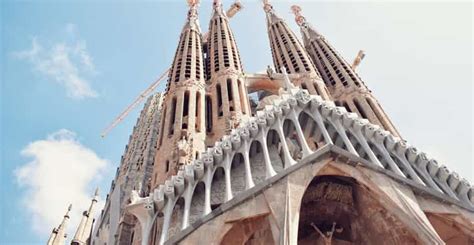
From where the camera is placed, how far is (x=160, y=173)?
16.6 meters

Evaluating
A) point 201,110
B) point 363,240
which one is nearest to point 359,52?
point 201,110

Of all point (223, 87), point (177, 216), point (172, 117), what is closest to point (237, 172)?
point (177, 216)

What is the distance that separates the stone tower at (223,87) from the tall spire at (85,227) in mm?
8020

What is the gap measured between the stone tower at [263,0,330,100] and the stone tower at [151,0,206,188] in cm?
501

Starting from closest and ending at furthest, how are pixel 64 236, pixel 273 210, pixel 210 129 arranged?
1. pixel 273 210
2. pixel 210 129
3. pixel 64 236

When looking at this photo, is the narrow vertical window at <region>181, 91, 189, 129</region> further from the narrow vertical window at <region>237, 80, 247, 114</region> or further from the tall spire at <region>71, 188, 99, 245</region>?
the tall spire at <region>71, 188, 99, 245</region>

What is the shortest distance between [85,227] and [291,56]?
46.9 ft

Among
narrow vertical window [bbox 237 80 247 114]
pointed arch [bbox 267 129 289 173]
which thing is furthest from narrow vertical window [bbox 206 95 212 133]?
pointed arch [bbox 267 129 289 173]

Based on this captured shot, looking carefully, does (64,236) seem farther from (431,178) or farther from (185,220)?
(431,178)

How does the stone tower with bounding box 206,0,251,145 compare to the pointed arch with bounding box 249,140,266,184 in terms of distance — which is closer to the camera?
the pointed arch with bounding box 249,140,266,184

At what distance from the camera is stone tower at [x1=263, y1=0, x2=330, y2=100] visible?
2364 centimetres

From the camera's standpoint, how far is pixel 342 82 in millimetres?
24734

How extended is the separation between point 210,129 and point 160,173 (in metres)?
4.13

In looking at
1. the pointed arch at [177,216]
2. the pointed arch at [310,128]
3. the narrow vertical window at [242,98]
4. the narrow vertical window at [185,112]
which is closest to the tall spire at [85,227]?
the narrow vertical window at [185,112]
